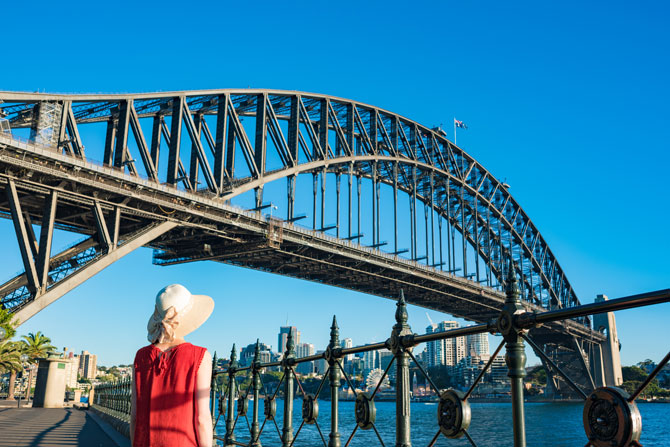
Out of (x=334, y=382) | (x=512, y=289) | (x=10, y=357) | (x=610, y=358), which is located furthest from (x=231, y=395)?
(x=610, y=358)

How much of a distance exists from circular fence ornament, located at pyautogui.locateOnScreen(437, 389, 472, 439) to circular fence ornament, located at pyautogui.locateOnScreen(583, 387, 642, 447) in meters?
0.83

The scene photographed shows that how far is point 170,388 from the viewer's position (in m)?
Result: 3.29

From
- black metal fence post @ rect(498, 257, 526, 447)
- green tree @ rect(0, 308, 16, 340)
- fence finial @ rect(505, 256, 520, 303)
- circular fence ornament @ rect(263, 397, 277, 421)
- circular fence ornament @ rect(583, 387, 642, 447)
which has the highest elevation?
green tree @ rect(0, 308, 16, 340)

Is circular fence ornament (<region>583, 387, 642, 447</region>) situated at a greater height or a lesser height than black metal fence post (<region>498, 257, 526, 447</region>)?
lesser

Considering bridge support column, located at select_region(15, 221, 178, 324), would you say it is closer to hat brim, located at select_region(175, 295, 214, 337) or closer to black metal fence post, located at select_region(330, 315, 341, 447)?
black metal fence post, located at select_region(330, 315, 341, 447)

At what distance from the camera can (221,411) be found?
399 inches

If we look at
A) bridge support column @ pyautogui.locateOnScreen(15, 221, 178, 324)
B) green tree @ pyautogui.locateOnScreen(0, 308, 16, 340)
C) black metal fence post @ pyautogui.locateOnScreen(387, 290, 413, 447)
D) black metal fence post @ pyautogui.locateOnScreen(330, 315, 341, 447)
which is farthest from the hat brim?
bridge support column @ pyautogui.locateOnScreen(15, 221, 178, 324)

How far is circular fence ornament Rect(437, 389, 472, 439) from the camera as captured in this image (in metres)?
3.52

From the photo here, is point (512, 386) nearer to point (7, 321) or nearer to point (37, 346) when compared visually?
point (7, 321)

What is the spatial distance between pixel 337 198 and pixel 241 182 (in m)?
15.8

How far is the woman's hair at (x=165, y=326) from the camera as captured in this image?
3406 millimetres

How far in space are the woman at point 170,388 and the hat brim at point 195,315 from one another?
0.07 ft

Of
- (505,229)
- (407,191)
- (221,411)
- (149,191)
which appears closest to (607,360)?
(505,229)

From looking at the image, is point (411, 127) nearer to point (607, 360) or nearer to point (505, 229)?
point (505, 229)
